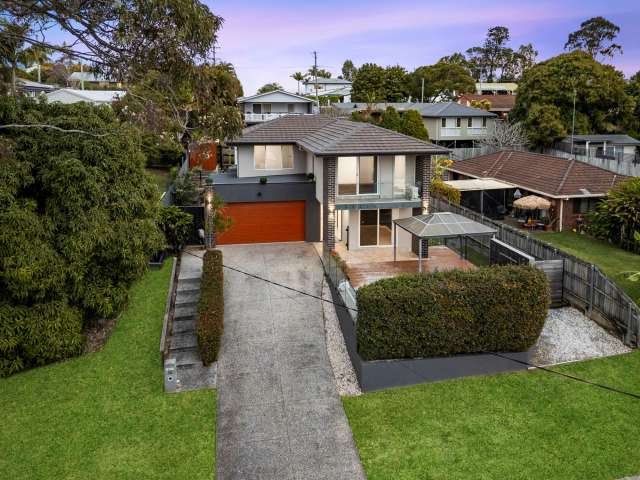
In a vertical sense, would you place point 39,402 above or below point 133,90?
below

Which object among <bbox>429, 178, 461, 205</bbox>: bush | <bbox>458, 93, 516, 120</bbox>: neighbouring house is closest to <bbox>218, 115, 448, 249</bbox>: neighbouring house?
<bbox>429, 178, 461, 205</bbox>: bush

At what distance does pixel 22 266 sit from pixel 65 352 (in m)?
3.31

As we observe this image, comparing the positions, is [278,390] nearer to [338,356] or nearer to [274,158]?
[338,356]

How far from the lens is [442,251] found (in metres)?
25.1

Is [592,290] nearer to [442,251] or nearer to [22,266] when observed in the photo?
[442,251]

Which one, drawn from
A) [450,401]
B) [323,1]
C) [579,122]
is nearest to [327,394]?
[450,401]

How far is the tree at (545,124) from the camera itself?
167 ft

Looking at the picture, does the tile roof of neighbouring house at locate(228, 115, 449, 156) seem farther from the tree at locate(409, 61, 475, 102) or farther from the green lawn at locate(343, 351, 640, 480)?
the tree at locate(409, 61, 475, 102)

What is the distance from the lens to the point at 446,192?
33.3m

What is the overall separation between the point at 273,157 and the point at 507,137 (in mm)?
28576

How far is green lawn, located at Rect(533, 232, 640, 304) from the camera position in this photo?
21030mm

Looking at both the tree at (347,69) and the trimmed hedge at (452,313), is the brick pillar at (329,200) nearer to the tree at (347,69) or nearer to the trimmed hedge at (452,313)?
the trimmed hedge at (452,313)

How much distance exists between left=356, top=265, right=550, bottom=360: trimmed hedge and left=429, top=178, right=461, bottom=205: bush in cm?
1751

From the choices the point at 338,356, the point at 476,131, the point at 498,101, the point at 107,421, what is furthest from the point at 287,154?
the point at 498,101
